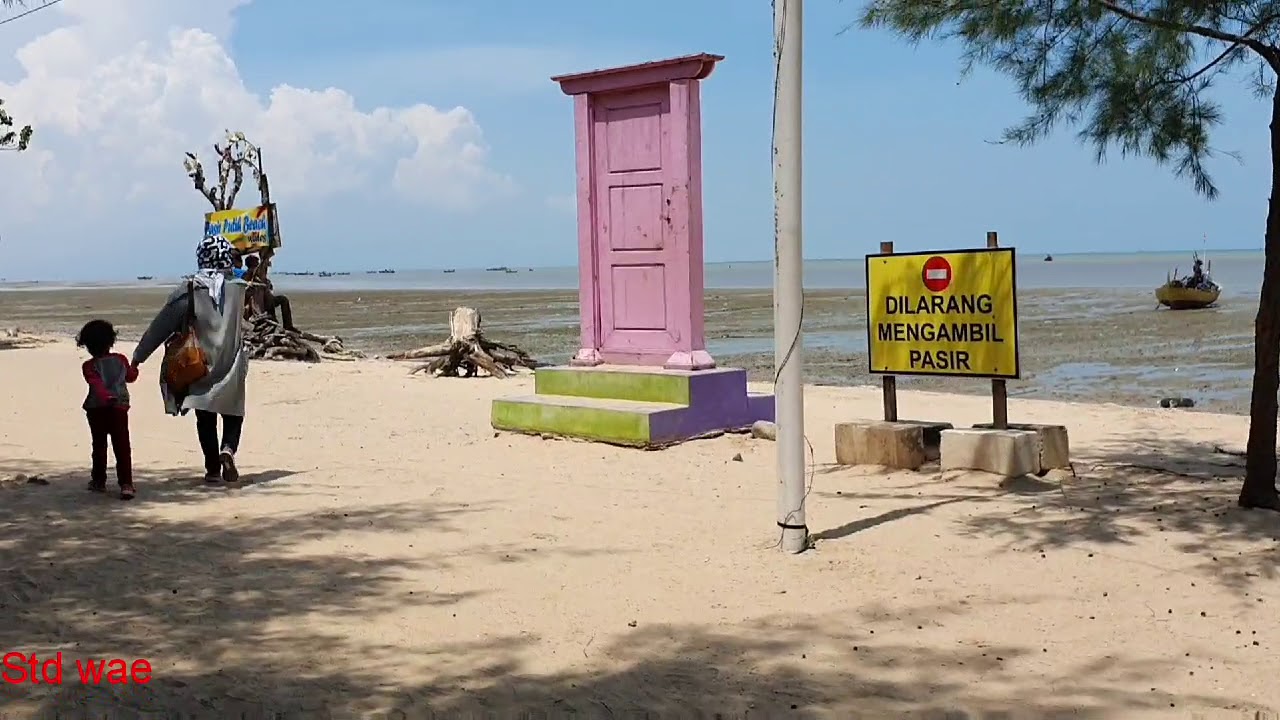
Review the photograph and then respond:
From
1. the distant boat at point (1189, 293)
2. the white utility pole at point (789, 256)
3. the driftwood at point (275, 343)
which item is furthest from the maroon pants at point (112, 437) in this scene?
the distant boat at point (1189, 293)

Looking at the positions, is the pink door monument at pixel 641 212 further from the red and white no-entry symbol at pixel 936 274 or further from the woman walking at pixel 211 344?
the woman walking at pixel 211 344

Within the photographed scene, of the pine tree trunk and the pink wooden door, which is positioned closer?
the pine tree trunk

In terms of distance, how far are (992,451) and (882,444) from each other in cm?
88

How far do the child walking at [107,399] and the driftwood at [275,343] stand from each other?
41.5 feet

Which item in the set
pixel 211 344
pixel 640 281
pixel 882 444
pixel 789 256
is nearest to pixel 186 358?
pixel 211 344

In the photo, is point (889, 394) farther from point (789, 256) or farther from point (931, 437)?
point (789, 256)

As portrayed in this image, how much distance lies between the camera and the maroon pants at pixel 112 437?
25.4ft

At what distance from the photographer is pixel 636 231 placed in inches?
447

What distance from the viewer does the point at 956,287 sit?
916 cm

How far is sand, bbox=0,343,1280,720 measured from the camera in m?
4.52

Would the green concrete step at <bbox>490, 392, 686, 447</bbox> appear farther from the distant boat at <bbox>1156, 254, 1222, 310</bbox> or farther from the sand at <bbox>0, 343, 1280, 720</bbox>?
the distant boat at <bbox>1156, 254, 1222, 310</bbox>

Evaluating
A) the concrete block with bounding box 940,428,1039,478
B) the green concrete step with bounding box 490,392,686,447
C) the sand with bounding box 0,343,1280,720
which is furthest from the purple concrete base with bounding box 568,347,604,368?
the concrete block with bounding box 940,428,1039,478

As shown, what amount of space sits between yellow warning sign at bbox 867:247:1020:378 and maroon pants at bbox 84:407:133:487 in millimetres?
5064

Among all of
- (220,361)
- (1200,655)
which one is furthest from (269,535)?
(1200,655)
